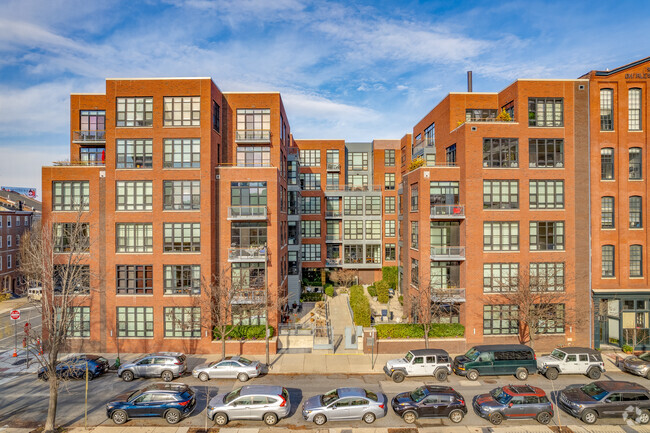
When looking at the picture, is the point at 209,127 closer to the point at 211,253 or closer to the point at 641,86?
the point at 211,253

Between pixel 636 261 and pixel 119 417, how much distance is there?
3834 centimetres

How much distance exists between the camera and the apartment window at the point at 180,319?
28.0 meters

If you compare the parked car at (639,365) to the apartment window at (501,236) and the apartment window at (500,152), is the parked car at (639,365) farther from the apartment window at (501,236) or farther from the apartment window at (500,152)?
the apartment window at (500,152)

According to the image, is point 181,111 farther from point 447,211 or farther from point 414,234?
point 447,211

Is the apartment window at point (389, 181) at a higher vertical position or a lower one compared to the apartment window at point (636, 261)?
higher

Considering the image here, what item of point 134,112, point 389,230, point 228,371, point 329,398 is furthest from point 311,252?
point 329,398

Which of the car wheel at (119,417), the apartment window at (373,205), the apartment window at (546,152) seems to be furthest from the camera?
the apartment window at (373,205)

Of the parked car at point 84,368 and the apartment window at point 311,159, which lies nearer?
the parked car at point 84,368

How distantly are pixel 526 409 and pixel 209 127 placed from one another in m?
28.0

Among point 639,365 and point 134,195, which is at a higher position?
point 134,195

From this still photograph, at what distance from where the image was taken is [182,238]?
28.5 meters

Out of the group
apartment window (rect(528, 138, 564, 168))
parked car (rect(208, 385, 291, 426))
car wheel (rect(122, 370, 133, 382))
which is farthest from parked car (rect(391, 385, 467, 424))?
apartment window (rect(528, 138, 564, 168))

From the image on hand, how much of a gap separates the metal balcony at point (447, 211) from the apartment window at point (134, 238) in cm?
2360

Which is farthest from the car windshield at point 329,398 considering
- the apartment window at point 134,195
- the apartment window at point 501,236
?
the apartment window at point 134,195
